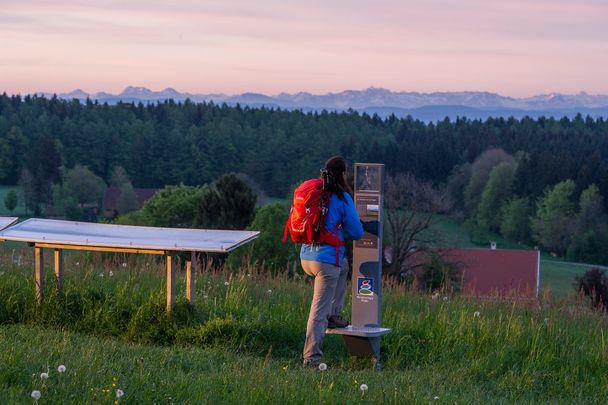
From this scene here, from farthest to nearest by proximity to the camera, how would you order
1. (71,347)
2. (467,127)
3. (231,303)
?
1. (467,127)
2. (231,303)
3. (71,347)

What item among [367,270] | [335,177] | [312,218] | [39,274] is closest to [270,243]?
[39,274]

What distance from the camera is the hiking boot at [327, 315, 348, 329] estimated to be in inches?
347

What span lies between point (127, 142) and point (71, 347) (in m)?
125

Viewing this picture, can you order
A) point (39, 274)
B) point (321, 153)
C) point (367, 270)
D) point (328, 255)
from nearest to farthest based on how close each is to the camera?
point (328, 255), point (367, 270), point (39, 274), point (321, 153)

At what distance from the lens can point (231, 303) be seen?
Result: 10.3 metres

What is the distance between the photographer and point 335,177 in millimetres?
8453

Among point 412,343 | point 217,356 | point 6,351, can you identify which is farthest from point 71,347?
point 412,343

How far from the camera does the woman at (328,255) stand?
27.5 ft

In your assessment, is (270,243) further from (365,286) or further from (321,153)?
(321,153)

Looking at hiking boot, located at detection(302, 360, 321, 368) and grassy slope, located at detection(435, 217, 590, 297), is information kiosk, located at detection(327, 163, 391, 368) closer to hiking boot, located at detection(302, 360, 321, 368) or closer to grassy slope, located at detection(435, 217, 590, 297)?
hiking boot, located at detection(302, 360, 321, 368)

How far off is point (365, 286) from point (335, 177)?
1111mm

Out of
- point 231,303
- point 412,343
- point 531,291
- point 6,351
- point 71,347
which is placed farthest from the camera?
point 531,291

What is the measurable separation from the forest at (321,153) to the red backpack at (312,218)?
86.5m

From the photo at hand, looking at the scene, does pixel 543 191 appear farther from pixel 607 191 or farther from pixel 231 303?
pixel 231 303
